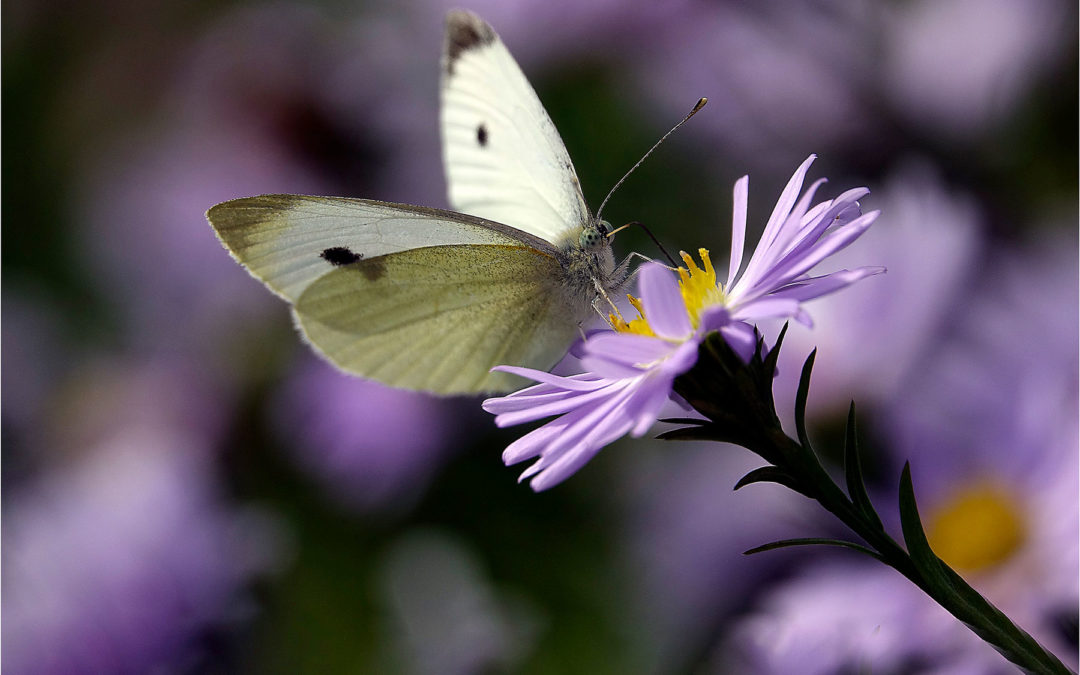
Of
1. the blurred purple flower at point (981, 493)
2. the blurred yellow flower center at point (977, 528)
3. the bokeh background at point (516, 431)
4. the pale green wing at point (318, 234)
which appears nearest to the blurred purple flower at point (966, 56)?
the bokeh background at point (516, 431)

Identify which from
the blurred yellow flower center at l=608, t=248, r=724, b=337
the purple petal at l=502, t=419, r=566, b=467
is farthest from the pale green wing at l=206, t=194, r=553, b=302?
the purple petal at l=502, t=419, r=566, b=467

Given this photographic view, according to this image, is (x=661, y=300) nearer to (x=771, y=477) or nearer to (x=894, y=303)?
(x=771, y=477)

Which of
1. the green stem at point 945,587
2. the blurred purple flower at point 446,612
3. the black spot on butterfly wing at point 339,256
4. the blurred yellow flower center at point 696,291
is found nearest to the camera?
the green stem at point 945,587

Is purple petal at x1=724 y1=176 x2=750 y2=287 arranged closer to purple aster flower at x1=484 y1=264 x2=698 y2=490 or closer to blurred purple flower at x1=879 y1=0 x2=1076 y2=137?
purple aster flower at x1=484 y1=264 x2=698 y2=490

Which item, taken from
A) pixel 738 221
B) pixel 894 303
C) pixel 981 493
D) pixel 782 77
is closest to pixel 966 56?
pixel 782 77

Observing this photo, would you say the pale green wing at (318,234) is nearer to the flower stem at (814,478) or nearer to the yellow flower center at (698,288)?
the yellow flower center at (698,288)

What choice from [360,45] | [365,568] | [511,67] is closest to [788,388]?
[511,67]

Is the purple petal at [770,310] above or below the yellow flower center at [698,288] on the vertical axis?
above
